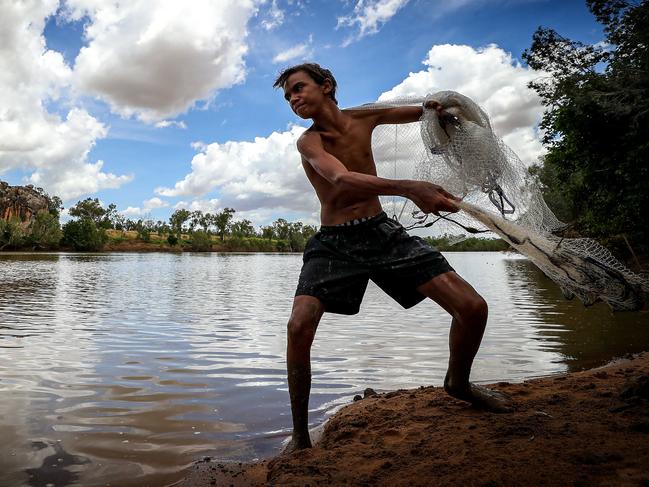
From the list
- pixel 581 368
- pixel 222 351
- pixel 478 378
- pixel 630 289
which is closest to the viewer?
pixel 630 289

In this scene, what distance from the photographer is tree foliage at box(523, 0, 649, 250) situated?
43.4 feet

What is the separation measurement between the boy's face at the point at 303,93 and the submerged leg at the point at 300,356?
3.69 ft

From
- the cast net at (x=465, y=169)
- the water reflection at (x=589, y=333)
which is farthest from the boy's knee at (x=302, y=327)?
the water reflection at (x=589, y=333)

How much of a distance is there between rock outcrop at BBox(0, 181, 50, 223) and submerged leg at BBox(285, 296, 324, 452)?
116 m

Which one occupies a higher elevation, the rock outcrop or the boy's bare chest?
the rock outcrop

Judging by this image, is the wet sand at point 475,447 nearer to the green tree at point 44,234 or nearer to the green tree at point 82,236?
the green tree at point 44,234

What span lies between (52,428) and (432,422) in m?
2.41

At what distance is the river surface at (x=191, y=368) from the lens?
283 centimetres

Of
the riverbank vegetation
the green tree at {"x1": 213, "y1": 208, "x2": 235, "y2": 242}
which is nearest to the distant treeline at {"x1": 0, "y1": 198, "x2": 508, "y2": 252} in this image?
the green tree at {"x1": 213, "y1": 208, "x2": 235, "y2": 242}

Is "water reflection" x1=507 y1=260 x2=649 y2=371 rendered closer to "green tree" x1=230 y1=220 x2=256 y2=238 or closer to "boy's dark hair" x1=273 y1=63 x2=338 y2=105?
"boy's dark hair" x1=273 y1=63 x2=338 y2=105

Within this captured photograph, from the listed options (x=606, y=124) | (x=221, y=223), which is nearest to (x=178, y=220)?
(x=221, y=223)

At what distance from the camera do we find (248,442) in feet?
9.97

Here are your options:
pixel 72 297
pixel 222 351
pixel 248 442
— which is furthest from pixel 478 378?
pixel 72 297

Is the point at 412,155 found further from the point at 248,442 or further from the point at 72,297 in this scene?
the point at 72,297
